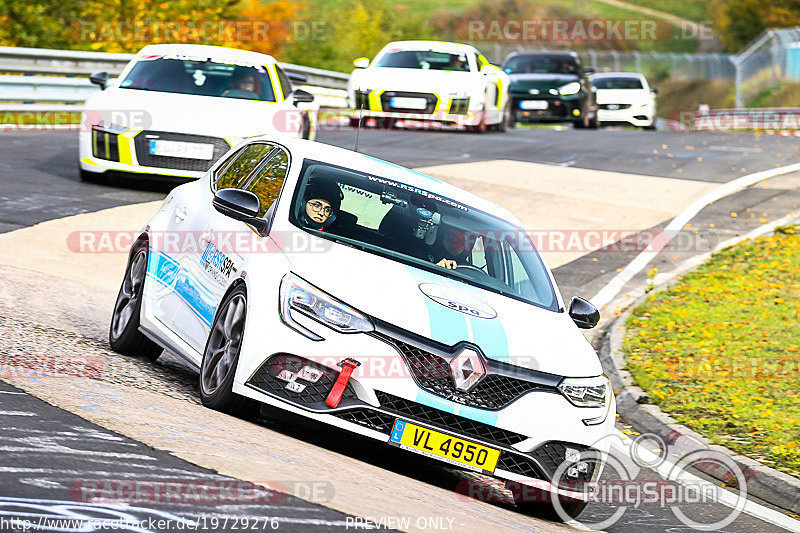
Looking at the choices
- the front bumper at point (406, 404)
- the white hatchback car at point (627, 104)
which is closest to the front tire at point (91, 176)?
the front bumper at point (406, 404)

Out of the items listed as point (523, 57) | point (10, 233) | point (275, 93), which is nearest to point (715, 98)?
point (523, 57)

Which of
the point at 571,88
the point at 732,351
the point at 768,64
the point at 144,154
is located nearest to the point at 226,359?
the point at 732,351

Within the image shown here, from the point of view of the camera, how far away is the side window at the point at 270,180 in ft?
25.0

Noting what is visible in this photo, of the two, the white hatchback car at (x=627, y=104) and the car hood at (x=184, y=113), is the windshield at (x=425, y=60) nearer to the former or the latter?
the car hood at (x=184, y=113)

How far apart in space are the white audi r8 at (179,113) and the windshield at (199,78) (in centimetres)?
1

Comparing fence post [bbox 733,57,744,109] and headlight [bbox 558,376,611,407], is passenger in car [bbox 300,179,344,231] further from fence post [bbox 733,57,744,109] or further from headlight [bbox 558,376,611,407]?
fence post [bbox 733,57,744,109]

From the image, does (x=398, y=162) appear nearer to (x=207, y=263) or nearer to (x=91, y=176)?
(x=91, y=176)

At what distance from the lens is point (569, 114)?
103ft

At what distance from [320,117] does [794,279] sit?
19477 millimetres

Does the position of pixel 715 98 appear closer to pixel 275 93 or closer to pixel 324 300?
pixel 275 93

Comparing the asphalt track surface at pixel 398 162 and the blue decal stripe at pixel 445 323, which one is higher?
the blue decal stripe at pixel 445 323

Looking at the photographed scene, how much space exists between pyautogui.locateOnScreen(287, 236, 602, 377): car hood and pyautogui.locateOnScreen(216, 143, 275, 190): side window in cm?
122

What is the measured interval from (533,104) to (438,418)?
82.3ft

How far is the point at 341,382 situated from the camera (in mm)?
6262
